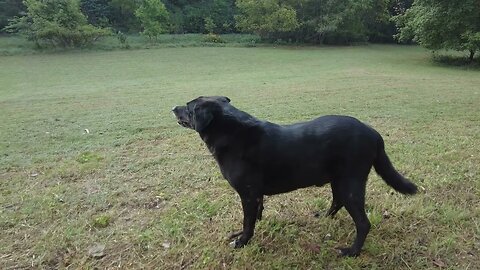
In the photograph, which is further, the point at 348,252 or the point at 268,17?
the point at 268,17

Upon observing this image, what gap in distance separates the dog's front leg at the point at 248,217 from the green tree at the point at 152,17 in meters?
29.6

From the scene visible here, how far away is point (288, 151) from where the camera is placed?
2.54 m

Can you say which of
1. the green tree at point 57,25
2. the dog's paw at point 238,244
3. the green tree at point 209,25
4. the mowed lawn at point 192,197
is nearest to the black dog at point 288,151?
the dog's paw at point 238,244

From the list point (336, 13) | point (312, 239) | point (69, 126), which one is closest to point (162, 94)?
point (69, 126)

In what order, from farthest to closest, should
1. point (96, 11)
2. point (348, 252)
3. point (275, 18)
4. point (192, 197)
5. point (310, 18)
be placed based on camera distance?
point (96, 11) → point (310, 18) → point (275, 18) → point (192, 197) → point (348, 252)

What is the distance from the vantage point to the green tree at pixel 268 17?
30.0 metres

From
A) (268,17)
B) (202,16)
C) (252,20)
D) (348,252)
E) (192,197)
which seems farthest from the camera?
(202,16)

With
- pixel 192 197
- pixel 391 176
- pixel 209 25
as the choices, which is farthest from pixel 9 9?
pixel 391 176

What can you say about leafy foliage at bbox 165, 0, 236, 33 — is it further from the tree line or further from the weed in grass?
the weed in grass

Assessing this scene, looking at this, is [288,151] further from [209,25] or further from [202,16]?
[202,16]

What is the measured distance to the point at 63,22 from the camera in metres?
27.6

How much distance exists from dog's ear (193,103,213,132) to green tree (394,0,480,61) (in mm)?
17288

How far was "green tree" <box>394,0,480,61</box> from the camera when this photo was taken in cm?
1667

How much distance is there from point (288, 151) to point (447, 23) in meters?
18.4
